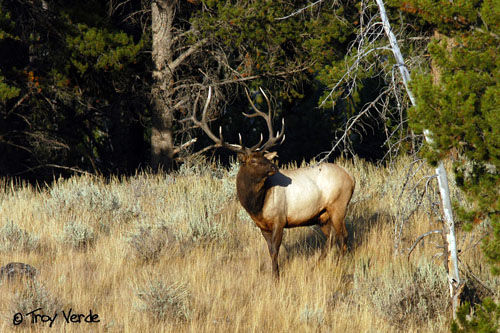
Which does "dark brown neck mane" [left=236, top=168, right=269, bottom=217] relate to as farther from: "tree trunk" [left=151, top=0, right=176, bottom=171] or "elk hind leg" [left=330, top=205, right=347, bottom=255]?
"tree trunk" [left=151, top=0, right=176, bottom=171]

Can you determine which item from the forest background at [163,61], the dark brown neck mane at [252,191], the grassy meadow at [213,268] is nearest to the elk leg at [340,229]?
the grassy meadow at [213,268]

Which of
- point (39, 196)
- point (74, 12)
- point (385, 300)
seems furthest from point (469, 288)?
point (74, 12)

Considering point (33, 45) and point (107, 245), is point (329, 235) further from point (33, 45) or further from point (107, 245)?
point (33, 45)

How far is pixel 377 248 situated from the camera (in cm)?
667

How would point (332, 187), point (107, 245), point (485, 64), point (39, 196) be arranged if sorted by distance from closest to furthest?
1. point (485, 64)
2. point (332, 187)
3. point (107, 245)
4. point (39, 196)

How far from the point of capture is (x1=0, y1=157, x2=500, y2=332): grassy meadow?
4.86 m

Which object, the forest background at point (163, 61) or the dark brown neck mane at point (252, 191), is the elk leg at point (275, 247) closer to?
the dark brown neck mane at point (252, 191)

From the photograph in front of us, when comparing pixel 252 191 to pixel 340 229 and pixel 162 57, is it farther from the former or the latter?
pixel 162 57

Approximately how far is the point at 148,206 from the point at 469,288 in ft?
17.0

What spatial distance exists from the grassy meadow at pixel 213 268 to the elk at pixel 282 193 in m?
0.37

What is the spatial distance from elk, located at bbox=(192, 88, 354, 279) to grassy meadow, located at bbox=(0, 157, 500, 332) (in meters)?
0.37

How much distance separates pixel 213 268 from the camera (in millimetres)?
6262

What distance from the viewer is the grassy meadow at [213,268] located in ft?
15.9

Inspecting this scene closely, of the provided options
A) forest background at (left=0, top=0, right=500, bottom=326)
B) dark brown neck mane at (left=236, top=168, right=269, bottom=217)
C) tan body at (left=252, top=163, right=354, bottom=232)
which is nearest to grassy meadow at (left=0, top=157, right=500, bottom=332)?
tan body at (left=252, top=163, right=354, bottom=232)
